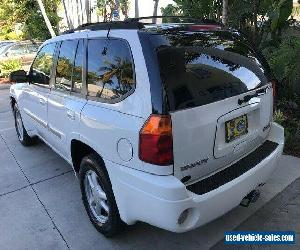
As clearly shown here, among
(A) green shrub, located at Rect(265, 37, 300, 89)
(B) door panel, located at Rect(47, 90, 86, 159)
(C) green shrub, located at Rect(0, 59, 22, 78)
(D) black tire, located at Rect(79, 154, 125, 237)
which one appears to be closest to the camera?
(D) black tire, located at Rect(79, 154, 125, 237)

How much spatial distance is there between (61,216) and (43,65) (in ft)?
6.32

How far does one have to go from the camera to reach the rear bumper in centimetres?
258

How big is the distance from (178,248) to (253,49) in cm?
195

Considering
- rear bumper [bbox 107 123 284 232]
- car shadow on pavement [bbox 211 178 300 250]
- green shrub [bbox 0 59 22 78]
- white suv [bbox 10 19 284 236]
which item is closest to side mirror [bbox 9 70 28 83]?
white suv [bbox 10 19 284 236]

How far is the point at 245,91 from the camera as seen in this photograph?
3068 millimetres

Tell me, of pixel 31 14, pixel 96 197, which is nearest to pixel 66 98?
pixel 96 197

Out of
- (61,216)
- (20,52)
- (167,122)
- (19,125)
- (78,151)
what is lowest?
(61,216)

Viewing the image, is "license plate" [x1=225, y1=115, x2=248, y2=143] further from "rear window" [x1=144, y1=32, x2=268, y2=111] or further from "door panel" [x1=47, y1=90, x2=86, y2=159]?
"door panel" [x1=47, y1=90, x2=86, y2=159]

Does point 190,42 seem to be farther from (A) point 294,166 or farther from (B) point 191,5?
(B) point 191,5

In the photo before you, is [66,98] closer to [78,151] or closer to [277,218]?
[78,151]

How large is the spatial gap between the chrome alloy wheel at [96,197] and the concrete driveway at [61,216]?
0.21 meters

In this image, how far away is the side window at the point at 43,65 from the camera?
4449 mm

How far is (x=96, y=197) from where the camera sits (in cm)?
348

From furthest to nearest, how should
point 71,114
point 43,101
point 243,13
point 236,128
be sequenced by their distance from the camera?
1. point 243,13
2. point 43,101
3. point 71,114
4. point 236,128
